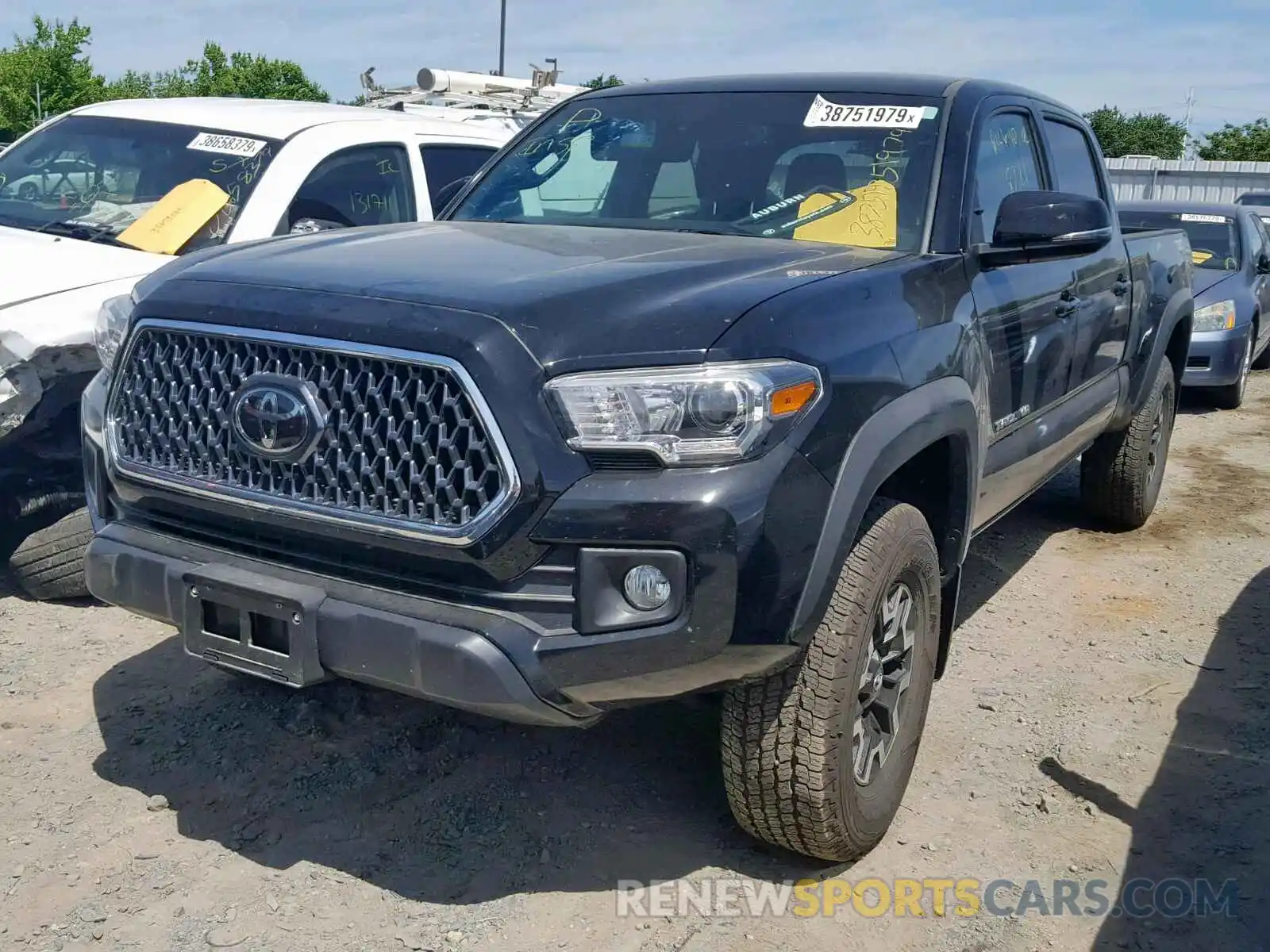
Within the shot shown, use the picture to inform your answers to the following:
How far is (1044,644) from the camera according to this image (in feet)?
15.2

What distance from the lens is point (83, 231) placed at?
16.4 feet

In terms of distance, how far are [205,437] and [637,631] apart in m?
1.09

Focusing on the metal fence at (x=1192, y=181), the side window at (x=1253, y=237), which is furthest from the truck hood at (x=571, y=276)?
the metal fence at (x=1192, y=181)

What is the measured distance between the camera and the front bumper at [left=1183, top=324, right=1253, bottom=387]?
952cm

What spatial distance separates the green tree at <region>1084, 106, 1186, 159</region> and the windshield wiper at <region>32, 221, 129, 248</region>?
48.9m

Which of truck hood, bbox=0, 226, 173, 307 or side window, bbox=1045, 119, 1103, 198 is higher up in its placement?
side window, bbox=1045, 119, 1103, 198

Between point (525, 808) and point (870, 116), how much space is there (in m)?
2.25

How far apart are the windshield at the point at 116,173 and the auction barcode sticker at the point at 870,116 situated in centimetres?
244

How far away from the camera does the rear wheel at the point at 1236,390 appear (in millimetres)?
9789

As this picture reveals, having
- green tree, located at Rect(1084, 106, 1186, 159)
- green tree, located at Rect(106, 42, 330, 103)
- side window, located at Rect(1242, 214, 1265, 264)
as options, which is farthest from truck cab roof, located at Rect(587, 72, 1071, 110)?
green tree, located at Rect(1084, 106, 1186, 159)

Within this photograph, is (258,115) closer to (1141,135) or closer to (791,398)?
(791,398)

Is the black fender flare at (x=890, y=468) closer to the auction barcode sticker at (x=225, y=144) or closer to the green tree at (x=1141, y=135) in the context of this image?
the auction barcode sticker at (x=225, y=144)

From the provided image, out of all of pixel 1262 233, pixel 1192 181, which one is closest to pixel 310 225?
pixel 1262 233

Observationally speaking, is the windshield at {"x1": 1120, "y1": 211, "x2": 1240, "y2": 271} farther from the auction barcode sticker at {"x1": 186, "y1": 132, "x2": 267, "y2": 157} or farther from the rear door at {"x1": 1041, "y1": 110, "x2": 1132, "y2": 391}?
the auction barcode sticker at {"x1": 186, "y1": 132, "x2": 267, "y2": 157}
